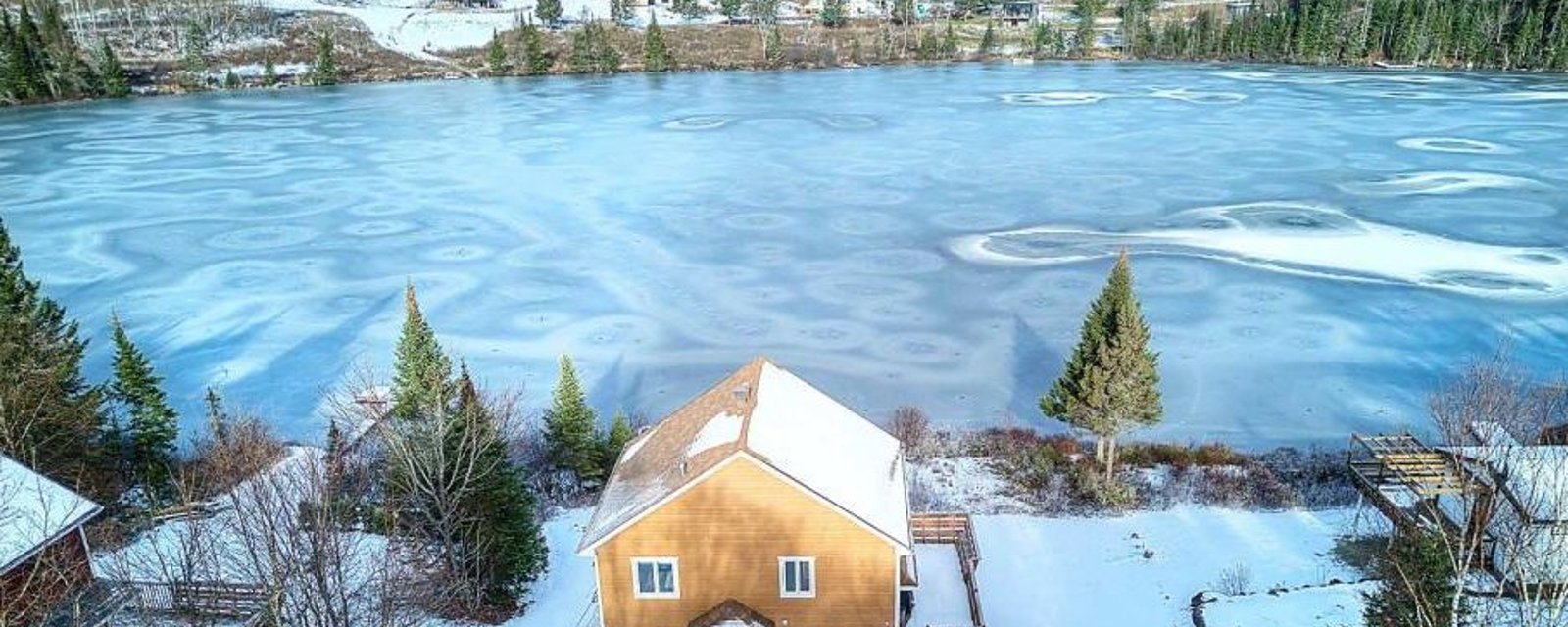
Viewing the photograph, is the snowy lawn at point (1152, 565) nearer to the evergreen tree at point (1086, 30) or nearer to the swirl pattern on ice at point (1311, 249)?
the swirl pattern on ice at point (1311, 249)

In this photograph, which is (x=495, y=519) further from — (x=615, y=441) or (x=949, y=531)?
(x=949, y=531)

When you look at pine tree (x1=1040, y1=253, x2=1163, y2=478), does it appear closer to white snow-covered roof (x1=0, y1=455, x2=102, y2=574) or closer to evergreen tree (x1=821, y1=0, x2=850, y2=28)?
white snow-covered roof (x1=0, y1=455, x2=102, y2=574)

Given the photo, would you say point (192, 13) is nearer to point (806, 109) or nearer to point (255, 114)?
point (255, 114)

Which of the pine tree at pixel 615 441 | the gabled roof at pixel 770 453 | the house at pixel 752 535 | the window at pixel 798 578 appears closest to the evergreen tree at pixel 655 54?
the pine tree at pixel 615 441

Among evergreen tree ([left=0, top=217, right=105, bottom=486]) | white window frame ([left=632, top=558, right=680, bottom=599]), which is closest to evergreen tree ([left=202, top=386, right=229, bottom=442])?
evergreen tree ([left=0, top=217, right=105, bottom=486])

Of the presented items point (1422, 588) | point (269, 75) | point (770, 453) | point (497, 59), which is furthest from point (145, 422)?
point (497, 59)

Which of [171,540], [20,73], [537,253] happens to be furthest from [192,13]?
[171,540]
